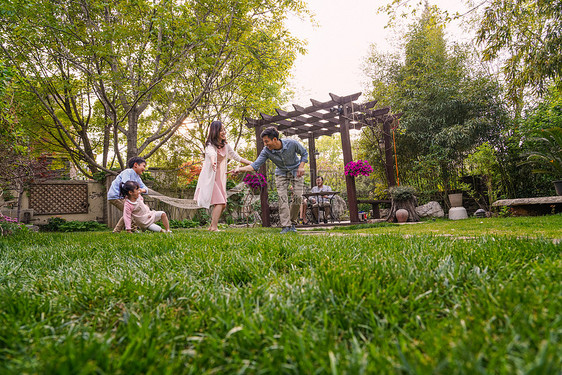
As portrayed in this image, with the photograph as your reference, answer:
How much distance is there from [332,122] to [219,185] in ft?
17.6

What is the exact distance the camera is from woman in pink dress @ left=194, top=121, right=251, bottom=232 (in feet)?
17.8

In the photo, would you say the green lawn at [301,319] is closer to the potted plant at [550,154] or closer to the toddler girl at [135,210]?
the toddler girl at [135,210]

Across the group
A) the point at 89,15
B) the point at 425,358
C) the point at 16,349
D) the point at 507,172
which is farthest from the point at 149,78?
the point at 507,172

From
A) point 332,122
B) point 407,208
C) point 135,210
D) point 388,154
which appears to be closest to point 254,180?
point 135,210

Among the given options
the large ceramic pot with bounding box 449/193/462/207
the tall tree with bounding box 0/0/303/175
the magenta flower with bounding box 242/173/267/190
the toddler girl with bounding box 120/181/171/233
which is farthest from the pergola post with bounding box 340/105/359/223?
the toddler girl with bounding box 120/181/171/233

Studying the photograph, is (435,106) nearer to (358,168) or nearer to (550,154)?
(550,154)

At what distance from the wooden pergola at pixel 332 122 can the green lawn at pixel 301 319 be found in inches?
262

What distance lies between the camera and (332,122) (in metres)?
9.95

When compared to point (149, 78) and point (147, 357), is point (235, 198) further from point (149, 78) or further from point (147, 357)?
point (147, 357)

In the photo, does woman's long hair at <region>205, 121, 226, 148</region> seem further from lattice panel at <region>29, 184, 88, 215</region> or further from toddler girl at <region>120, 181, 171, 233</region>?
lattice panel at <region>29, 184, 88, 215</region>

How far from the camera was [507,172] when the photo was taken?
31.3 feet

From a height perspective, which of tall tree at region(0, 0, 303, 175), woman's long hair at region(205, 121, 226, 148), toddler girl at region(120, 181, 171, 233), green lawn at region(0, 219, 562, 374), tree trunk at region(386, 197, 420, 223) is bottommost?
green lawn at region(0, 219, 562, 374)

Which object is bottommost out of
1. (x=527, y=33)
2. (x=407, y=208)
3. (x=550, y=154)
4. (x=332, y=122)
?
(x=407, y=208)

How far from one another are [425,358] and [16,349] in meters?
1.03
